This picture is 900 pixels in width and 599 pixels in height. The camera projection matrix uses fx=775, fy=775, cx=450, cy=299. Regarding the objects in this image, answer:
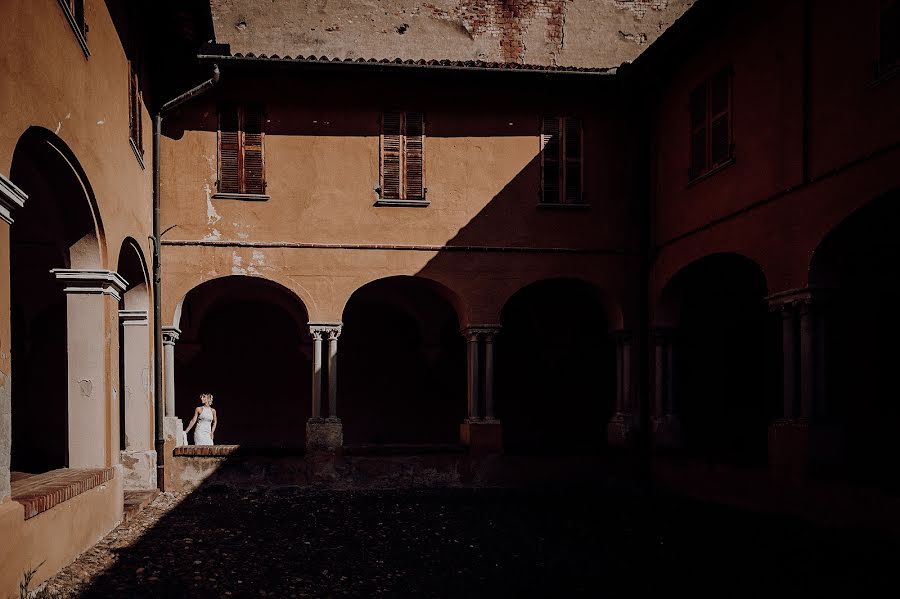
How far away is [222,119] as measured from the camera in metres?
11.6

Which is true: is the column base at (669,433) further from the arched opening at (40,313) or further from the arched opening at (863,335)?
the arched opening at (40,313)

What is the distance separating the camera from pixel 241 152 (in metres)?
11.6

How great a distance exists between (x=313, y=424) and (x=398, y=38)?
694cm

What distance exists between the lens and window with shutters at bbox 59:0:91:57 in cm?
639

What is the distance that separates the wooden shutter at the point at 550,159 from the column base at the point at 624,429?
3.51 metres

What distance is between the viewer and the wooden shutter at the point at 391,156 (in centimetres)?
1188

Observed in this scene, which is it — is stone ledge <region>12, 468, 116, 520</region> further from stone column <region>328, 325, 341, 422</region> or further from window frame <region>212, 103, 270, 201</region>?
window frame <region>212, 103, 270, 201</region>

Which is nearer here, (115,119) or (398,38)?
(115,119)

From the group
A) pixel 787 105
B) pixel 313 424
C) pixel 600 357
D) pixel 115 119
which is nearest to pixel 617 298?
pixel 600 357

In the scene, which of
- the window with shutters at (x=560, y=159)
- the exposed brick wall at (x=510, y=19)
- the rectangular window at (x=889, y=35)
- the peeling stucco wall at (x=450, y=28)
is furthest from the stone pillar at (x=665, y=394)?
the exposed brick wall at (x=510, y=19)

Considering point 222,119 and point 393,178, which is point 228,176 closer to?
point 222,119

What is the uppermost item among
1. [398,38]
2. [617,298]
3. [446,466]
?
[398,38]

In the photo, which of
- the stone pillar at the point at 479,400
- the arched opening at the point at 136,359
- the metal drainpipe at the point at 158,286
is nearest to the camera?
the arched opening at the point at 136,359

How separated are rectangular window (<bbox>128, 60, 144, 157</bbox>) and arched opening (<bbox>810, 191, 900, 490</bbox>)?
7.91m
